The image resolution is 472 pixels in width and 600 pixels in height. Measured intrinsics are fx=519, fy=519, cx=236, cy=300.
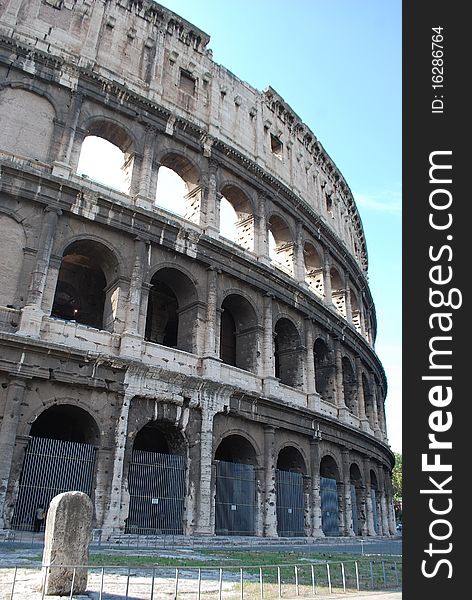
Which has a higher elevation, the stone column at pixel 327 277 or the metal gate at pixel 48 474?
the stone column at pixel 327 277

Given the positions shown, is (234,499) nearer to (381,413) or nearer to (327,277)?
(327,277)

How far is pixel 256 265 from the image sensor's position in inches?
606

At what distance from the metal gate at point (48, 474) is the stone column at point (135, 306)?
2.28m

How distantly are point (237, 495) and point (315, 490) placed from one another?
10.4 ft

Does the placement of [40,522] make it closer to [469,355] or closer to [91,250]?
[91,250]

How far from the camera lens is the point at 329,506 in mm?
15742

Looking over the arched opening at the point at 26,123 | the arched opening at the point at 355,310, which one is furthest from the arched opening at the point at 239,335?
the arched opening at the point at 355,310

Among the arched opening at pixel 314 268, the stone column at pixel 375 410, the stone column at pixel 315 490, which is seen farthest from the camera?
the stone column at pixel 375 410

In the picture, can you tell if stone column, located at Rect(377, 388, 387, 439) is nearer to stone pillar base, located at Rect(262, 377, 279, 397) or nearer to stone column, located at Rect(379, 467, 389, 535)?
stone column, located at Rect(379, 467, 389, 535)

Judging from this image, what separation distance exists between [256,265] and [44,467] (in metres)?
8.04

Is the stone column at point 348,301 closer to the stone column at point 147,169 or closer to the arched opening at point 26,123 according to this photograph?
the stone column at point 147,169

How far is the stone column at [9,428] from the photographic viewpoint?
9.52 meters

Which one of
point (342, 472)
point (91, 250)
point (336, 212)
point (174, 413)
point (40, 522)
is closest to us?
point (40, 522)

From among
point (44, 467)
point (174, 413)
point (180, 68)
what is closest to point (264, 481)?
point (174, 413)
